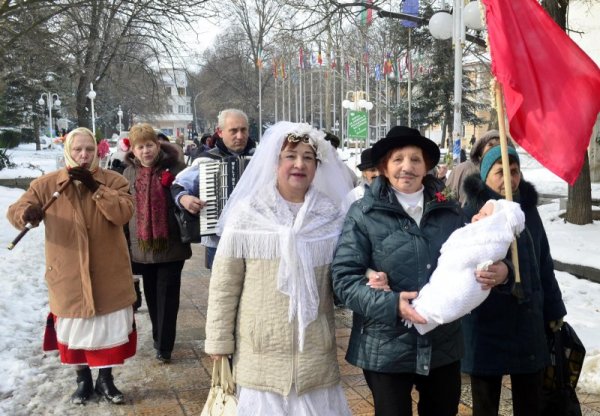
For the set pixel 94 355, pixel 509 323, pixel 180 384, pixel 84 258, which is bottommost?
pixel 180 384

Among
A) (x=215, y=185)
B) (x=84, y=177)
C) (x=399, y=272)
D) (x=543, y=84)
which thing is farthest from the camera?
(x=215, y=185)

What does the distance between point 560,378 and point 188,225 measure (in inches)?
113

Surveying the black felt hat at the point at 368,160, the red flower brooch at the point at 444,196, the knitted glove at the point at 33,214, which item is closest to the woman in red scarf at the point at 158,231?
the knitted glove at the point at 33,214

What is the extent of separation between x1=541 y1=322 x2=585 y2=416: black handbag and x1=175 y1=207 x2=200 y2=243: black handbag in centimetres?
270

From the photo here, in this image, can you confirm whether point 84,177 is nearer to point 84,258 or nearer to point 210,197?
point 84,258

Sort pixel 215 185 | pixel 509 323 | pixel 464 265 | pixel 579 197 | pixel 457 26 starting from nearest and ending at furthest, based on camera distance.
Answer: pixel 464 265 < pixel 509 323 < pixel 215 185 < pixel 457 26 < pixel 579 197

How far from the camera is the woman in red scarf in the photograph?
526cm

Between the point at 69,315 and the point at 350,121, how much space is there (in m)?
15.9

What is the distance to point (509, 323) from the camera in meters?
3.28

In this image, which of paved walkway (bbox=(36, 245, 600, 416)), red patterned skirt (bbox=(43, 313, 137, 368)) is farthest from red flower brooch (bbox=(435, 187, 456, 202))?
red patterned skirt (bbox=(43, 313, 137, 368))

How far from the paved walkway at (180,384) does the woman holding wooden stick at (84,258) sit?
0.17 m

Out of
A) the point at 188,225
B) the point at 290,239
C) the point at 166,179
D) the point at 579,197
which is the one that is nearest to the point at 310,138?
the point at 290,239

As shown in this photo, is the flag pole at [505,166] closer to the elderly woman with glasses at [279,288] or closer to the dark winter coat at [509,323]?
the dark winter coat at [509,323]

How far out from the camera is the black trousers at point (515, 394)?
130 inches
